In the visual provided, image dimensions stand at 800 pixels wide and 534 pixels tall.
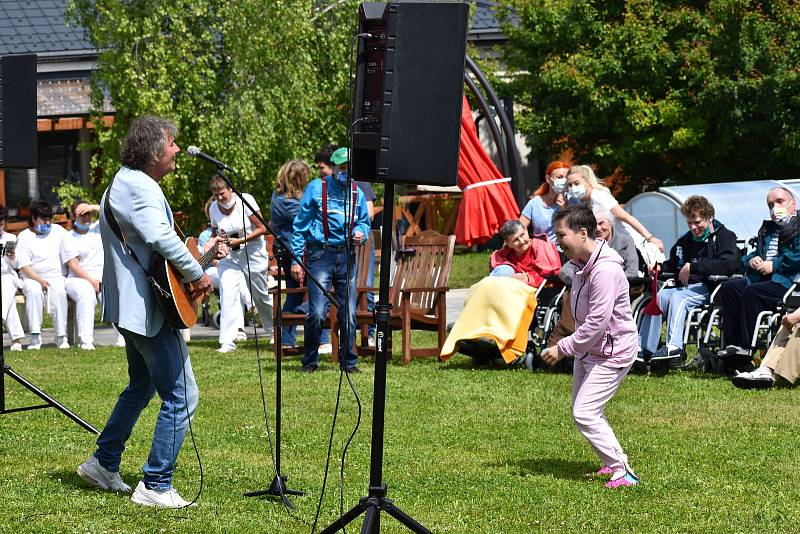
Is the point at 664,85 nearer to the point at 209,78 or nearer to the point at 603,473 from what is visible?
the point at 209,78

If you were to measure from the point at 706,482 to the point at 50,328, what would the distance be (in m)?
14.0

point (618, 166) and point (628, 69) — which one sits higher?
point (628, 69)

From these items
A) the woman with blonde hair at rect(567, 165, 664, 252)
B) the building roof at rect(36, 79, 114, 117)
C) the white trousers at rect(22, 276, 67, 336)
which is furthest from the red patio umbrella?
the building roof at rect(36, 79, 114, 117)

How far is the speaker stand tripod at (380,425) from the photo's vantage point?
553cm

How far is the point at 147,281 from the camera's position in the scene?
6.75 meters

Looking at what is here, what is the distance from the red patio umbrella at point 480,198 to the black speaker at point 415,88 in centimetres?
998

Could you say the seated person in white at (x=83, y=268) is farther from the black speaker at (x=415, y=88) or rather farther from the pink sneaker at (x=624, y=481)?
the black speaker at (x=415, y=88)

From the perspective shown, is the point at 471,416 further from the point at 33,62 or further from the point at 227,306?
the point at 227,306

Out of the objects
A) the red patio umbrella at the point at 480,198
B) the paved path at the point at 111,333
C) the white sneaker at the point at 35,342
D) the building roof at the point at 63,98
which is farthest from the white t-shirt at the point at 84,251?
the building roof at the point at 63,98

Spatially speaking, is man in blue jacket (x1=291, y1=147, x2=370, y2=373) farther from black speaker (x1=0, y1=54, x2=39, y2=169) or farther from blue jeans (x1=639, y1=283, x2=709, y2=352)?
black speaker (x1=0, y1=54, x2=39, y2=169)

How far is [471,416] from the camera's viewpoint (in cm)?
988

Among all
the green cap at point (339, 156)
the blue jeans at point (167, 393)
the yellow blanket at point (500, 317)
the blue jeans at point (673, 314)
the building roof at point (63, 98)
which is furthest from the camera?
the building roof at point (63, 98)

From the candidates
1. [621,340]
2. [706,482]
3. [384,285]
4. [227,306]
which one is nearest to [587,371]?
[621,340]

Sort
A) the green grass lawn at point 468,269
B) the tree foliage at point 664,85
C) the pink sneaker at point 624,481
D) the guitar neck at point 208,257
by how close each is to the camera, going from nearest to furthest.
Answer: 1. the guitar neck at point 208,257
2. the pink sneaker at point 624,481
3. the green grass lawn at point 468,269
4. the tree foliage at point 664,85
